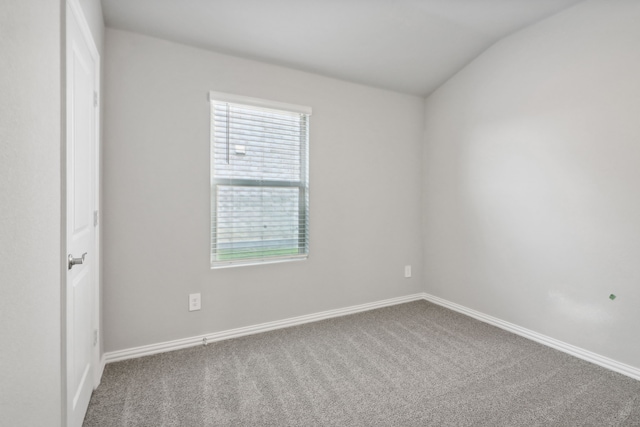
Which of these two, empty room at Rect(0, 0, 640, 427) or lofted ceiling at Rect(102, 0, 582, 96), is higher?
lofted ceiling at Rect(102, 0, 582, 96)

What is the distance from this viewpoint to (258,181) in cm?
280

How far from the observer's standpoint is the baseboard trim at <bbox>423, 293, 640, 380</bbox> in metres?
2.22

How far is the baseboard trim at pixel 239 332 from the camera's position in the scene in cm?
233

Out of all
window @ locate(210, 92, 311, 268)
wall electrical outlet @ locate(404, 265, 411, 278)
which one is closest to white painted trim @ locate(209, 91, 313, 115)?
window @ locate(210, 92, 311, 268)

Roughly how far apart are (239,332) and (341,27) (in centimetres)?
260

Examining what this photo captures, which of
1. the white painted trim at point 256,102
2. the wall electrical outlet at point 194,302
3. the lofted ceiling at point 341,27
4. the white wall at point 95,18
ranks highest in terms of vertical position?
the lofted ceiling at point 341,27

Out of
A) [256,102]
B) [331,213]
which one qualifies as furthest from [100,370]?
[256,102]

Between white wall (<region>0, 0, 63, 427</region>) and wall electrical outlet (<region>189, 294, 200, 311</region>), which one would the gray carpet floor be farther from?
white wall (<region>0, 0, 63, 427</region>)

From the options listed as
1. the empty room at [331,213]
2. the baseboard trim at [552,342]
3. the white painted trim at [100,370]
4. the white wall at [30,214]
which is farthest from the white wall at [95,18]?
the baseboard trim at [552,342]

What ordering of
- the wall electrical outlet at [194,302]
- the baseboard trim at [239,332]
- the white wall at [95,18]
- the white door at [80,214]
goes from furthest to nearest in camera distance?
the wall electrical outlet at [194,302]
the baseboard trim at [239,332]
the white wall at [95,18]
the white door at [80,214]

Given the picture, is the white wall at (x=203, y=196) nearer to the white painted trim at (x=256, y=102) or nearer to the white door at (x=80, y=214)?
the white painted trim at (x=256, y=102)

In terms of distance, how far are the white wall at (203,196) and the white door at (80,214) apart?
0.35 meters

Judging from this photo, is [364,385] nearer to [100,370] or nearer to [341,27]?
[100,370]

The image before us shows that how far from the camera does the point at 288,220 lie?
9.73 feet
